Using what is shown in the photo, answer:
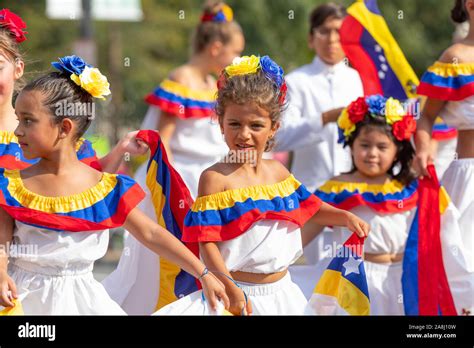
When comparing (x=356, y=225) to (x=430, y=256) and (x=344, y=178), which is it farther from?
(x=344, y=178)

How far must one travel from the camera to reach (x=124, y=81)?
25422 mm

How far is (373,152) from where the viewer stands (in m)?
6.19

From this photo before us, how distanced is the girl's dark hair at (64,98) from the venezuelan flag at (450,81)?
7.06 feet

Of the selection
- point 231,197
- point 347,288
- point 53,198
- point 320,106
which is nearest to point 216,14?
point 320,106

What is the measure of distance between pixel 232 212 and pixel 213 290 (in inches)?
18.3

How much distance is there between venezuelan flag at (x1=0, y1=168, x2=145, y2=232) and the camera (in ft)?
14.2

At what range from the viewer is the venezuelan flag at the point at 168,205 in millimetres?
5211

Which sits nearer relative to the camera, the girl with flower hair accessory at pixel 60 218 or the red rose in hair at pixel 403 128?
the girl with flower hair accessory at pixel 60 218

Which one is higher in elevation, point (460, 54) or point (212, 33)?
point (212, 33)

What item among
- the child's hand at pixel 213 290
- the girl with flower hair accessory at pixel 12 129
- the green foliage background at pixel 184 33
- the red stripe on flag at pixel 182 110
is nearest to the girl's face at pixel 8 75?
the girl with flower hair accessory at pixel 12 129

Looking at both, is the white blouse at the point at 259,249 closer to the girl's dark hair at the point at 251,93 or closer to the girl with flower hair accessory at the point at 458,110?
the girl's dark hair at the point at 251,93

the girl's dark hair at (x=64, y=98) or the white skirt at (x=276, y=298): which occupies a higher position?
the girl's dark hair at (x=64, y=98)
